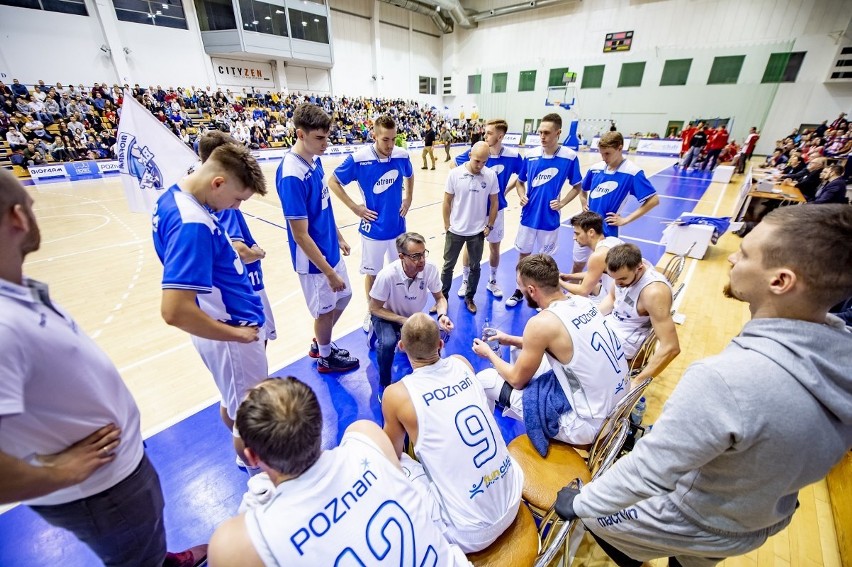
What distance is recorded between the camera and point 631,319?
3006mm

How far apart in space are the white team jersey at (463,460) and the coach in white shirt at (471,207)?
2.70 metres

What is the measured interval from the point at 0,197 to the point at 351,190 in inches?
427

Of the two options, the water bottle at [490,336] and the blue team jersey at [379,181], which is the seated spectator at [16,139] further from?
the water bottle at [490,336]

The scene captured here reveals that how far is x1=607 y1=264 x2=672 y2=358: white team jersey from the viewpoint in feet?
9.43

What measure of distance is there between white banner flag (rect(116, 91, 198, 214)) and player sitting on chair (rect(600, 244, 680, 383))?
3.66 meters

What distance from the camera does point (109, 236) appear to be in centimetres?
724

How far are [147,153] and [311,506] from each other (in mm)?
3235

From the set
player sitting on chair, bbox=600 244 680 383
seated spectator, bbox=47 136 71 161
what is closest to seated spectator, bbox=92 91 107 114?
seated spectator, bbox=47 136 71 161

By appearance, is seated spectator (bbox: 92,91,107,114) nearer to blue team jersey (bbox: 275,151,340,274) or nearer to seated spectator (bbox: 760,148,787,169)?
blue team jersey (bbox: 275,151,340,274)

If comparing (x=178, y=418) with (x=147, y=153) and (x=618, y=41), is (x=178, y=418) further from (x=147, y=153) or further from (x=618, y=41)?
(x=618, y=41)

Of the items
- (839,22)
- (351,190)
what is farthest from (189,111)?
(839,22)

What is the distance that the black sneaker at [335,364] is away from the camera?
3553 mm

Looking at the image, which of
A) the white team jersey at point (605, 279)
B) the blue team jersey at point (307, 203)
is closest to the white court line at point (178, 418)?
the blue team jersey at point (307, 203)

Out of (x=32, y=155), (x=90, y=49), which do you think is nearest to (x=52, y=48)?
(x=90, y=49)
